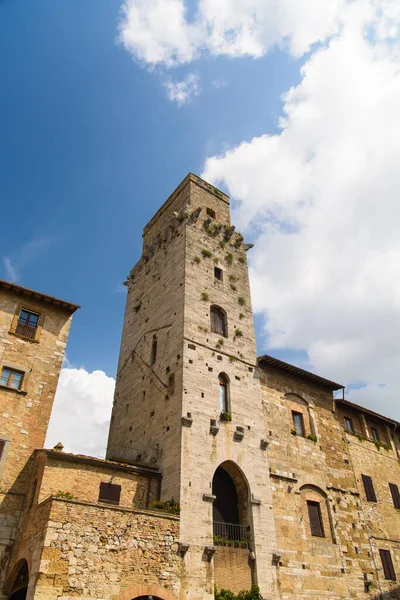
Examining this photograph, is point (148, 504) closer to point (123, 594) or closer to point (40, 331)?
point (123, 594)

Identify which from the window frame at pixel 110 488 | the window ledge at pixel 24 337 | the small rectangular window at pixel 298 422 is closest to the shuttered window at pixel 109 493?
the window frame at pixel 110 488

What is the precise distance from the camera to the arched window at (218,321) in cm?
2188

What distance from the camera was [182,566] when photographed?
14.5 meters

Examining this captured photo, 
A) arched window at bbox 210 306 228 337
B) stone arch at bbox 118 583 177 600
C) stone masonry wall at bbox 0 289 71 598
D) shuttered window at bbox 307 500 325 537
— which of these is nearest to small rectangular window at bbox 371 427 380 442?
shuttered window at bbox 307 500 325 537

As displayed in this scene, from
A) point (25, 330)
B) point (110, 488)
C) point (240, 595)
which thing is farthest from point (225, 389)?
point (25, 330)

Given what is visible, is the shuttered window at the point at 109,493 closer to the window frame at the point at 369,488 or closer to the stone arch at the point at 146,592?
the stone arch at the point at 146,592

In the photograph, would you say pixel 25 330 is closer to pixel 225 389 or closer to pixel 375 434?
pixel 225 389

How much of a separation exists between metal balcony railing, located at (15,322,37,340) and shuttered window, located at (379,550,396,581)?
18.9m

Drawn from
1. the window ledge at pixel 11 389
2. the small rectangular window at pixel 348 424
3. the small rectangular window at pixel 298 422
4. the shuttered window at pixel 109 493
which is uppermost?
the small rectangular window at pixel 348 424

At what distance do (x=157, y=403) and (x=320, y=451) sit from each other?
28.4 feet

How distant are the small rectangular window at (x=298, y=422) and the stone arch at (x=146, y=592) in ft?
34.5

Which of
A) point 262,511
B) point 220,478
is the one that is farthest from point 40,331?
point 262,511

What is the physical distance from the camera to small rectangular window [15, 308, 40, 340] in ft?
61.6

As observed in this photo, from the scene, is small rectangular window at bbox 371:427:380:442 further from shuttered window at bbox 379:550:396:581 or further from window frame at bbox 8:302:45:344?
window frame at bbox 8:302:45:344
